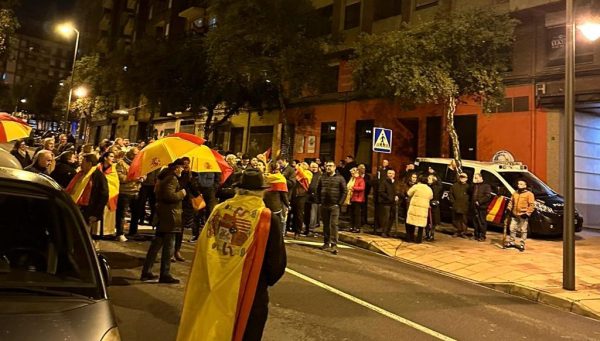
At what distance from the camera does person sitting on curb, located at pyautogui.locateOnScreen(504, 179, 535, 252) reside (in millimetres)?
10938

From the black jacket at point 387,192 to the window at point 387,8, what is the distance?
12245 millimetres

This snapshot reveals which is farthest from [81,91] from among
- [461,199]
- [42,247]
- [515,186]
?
[42,247]

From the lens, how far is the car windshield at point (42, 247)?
2871 millimetres

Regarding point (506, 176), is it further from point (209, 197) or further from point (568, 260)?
point (209, 197)

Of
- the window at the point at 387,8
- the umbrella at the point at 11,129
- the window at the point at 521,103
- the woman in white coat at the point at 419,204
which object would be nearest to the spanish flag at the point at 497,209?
the woman in white coat at the point at 419,204

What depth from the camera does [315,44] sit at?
20281mm

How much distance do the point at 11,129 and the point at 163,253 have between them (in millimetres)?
4910

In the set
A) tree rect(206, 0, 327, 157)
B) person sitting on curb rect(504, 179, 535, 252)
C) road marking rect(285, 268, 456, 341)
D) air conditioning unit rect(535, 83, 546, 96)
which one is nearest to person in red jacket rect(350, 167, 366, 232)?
person sitting on curb rect(504, 179, 535, 252)

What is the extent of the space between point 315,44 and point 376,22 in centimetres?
439

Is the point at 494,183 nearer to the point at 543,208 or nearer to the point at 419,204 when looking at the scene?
the point at 543,208

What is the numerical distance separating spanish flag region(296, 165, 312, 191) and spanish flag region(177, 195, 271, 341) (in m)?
9.11

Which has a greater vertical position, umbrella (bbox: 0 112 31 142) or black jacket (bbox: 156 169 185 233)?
umbrella (bbox: 0 112 31 142)

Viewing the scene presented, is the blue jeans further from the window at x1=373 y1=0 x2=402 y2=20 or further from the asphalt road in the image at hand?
the window at x1=373 y1=0 x2=402 y2=20

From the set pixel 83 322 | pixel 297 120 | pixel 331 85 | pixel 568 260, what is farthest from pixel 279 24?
pixel 83 322
